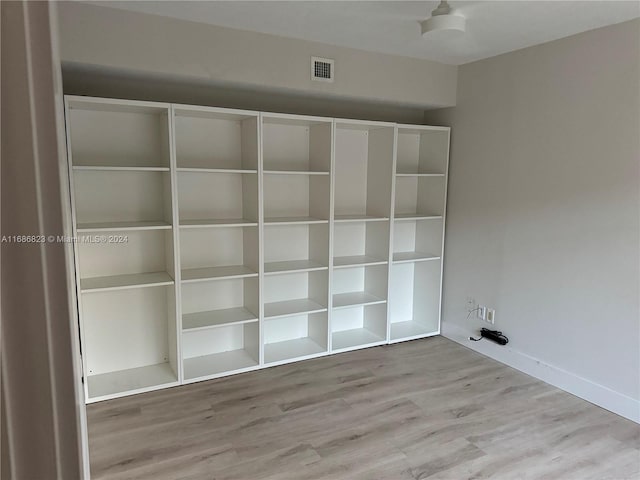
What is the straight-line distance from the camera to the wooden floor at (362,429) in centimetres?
235

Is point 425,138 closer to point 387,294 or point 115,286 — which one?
point 387,294

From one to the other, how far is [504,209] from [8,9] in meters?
3.62

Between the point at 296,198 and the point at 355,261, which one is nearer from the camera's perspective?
the point at 296,198

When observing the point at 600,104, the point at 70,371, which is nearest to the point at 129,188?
the point at 70,371

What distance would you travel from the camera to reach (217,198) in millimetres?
3518

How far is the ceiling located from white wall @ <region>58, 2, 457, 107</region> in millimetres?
77

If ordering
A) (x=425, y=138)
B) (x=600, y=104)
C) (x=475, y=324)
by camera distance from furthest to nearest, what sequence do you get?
(x=425, y=138), (x=475, y=324), (x=600, y=104)

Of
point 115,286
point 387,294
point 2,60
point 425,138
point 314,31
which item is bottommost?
point 387,294

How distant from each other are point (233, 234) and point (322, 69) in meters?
1.45

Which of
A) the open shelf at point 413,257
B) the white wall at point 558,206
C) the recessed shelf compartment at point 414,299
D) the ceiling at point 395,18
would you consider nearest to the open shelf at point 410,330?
the recessed shelf compartment at point 414,299

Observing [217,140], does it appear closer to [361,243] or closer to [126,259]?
Answer: [126,259]

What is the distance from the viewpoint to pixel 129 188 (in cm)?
322

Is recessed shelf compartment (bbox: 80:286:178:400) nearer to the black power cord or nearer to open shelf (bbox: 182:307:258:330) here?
open shelf (bbox: 182:307:258:330)

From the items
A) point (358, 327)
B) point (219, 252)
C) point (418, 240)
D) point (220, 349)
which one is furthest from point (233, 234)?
point (418, 240)
